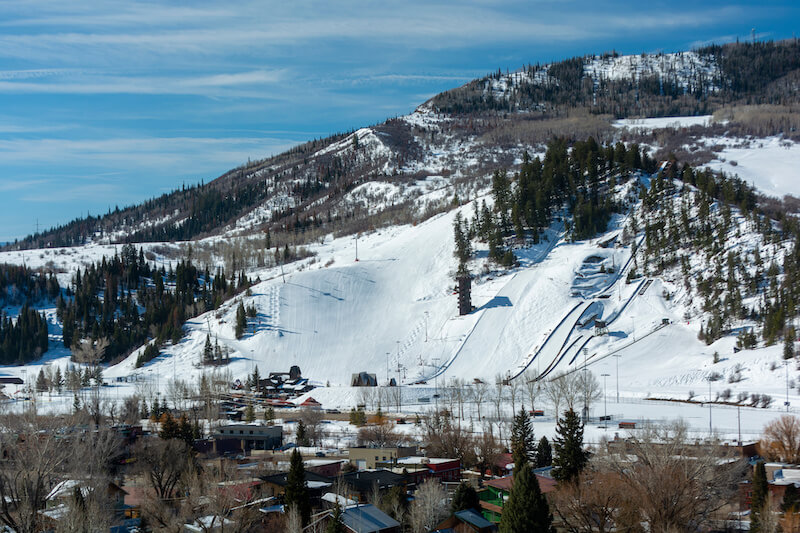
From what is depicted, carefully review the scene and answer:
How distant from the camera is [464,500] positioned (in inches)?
1521

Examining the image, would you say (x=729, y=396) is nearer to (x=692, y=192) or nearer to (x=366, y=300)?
(x=692, y=192)

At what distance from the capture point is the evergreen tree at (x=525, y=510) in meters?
32.5

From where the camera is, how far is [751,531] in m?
33.6

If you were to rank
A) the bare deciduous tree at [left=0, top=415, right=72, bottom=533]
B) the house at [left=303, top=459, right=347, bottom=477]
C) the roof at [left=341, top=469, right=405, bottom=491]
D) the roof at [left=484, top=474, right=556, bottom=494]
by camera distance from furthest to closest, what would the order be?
the house at [left=303, top=459, right=347, bottom=477], the roof at [left=341, top=469, right=405, bottom=491], the roof at [left=484, top=474, right=556, bottom=494], the bare deciduous tree at [left=0, top=415, right=72, bottom=533]

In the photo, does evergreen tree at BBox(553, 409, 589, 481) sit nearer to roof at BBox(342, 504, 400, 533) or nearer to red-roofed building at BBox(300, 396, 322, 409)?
roof at BBox(342, 504, 400, 533)

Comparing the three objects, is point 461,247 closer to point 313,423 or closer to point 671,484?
point 313,423

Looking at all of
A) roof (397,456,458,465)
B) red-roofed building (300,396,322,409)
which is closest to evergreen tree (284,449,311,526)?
roof (397,456,458,465)

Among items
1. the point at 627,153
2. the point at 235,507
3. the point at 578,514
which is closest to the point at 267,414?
the point at 235,507

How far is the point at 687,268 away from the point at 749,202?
Result: 14572mm

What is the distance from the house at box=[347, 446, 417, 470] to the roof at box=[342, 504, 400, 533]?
14.9 metres

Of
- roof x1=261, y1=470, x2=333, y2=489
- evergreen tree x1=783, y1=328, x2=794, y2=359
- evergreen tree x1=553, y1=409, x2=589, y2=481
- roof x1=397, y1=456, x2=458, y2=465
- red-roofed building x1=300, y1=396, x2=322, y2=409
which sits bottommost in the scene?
red-roofed building x1=300, y1=396, x2=322, y2=409

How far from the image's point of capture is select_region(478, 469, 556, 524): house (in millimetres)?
39250

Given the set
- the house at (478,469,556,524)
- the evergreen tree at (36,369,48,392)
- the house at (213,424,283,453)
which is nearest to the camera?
the house at (478,469,556,524)

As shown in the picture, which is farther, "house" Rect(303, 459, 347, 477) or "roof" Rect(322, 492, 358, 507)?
"house" Rect(303, 459, 347, 477)
